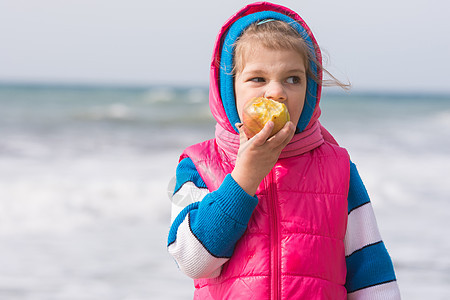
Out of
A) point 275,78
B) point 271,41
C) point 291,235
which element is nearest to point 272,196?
point 291,235

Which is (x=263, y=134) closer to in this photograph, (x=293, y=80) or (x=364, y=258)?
(x=293, y=80)

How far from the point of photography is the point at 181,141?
10.9 meters

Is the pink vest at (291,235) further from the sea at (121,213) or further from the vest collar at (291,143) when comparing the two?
the sea at (121,213)

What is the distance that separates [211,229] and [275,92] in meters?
0.45

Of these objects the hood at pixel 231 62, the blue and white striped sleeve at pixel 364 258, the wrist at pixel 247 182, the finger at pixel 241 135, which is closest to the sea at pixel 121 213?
the hood at pixel 231 62

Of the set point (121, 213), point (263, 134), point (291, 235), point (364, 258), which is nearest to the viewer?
point (263, 134)

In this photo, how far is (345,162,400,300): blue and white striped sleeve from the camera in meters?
1.92

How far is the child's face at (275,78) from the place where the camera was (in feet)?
6.00

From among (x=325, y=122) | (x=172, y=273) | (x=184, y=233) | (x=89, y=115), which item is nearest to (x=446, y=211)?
(x=172, y=273)

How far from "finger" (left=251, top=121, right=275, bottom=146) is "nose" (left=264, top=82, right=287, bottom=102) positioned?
136 mm

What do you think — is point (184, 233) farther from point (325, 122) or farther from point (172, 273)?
point (325, 122)

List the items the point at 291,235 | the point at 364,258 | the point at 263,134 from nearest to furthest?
the point at 263,134 → the point at 291,235 → the point at 364,258

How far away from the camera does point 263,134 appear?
5.60ft

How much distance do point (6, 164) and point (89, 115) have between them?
8.21 meters
